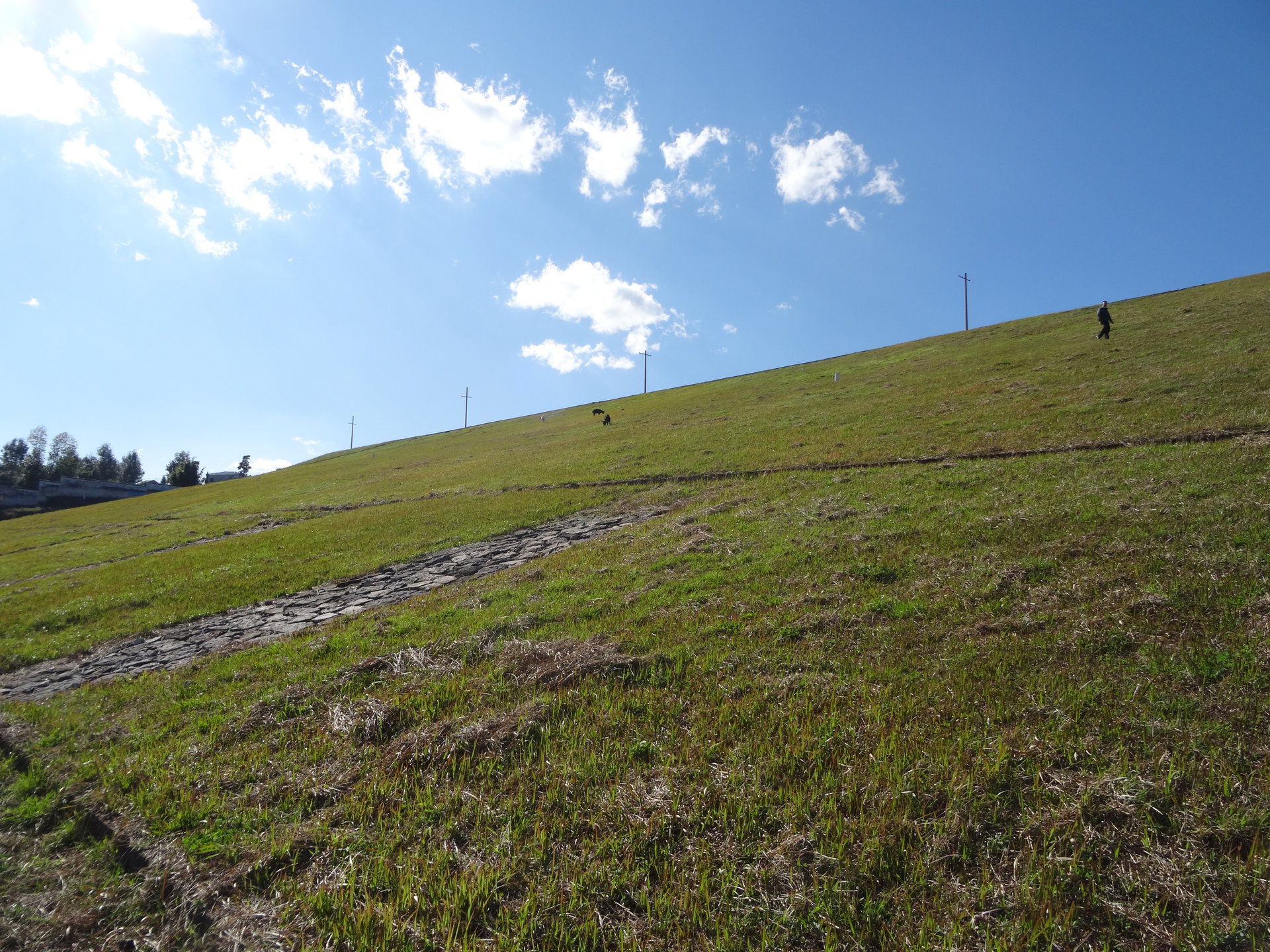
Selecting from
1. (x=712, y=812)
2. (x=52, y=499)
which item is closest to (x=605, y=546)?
(x=712, y=812)

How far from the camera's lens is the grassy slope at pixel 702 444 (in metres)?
20.3

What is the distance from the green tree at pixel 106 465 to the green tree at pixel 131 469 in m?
1.13

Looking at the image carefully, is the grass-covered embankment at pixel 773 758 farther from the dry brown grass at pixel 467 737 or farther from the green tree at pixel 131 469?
the green tree at pixel 131 469

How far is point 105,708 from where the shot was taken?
34.1ft

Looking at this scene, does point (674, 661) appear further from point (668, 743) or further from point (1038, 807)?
point (1038, 807)

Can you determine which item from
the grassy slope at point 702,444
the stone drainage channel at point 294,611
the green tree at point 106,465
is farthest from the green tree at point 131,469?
the stone drainage channel at point 294,611

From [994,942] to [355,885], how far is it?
5471 millimetres

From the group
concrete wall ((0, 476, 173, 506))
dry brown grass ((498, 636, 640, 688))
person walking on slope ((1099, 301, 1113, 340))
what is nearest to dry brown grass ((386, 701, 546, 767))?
dry brown grass ((498, 636, 640, 688))

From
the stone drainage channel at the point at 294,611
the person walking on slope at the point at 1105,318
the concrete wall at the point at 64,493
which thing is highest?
the person walking on slope at the point at 1105,318

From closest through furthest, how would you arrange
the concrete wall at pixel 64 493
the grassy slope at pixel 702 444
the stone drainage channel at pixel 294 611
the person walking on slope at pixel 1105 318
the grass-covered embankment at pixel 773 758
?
the grass-covered embankment at pixel 773 758 → the stone drainage channel at pixel 294 611 → the grassy slope at pixel 702 444 → the person walking on slope at pixel 1105 318 → the concrete wall at pixel 64 493

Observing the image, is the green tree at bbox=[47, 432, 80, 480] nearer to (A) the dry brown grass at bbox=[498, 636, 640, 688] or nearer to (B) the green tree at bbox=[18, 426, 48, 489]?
(B) the green tree at bbox=[18, 426, 48, 489]

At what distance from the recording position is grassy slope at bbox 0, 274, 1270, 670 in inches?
798

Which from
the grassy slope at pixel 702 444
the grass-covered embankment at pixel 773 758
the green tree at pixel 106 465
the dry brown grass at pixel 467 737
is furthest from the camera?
the green tree at pixel 106 465

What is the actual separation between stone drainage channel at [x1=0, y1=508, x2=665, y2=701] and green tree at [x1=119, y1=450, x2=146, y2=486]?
581 ft
